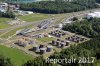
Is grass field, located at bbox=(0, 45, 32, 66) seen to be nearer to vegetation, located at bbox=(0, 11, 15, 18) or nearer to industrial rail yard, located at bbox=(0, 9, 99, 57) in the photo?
industrial rail yard, located at bbox=(0, 9, 99, 57)

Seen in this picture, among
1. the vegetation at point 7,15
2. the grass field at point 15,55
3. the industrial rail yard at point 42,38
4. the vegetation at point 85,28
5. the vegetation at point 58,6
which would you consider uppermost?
the vegetation at point 58,6

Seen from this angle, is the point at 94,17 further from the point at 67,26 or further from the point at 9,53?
the point at 9,53

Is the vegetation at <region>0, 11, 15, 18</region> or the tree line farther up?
the vegetation at <region>0, 11, 15, 18</region>

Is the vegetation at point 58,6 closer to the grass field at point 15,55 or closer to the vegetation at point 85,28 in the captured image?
the vegetation at point 85,28

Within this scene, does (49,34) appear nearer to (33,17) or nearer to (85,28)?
(85,28)

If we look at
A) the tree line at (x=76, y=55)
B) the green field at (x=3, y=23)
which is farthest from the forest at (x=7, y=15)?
the tree line at (x=76, y=55)

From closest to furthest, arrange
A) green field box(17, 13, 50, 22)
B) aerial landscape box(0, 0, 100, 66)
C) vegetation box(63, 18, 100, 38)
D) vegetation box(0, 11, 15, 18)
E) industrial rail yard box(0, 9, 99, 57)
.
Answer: aerial landscape box(0, 0, 100, 66) → industrial rail yard box(0, 9, 99, 57) → vegetation box(63, 18, 100, 38) → vegetation box(0, 11, 15, 18) → green field box(17, 13, 50, 22)

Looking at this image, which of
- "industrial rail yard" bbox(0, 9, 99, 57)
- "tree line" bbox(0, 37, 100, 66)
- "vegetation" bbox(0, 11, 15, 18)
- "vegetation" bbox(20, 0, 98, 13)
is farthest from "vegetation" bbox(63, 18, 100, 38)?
"vegetation" bbox(0, 11, 15, 18)

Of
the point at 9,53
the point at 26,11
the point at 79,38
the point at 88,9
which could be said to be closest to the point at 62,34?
the point at 79,38

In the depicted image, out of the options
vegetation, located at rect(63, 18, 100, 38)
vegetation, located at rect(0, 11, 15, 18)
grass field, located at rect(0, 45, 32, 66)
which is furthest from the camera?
vegetation, located at rect(0, 11, 15, 18)
